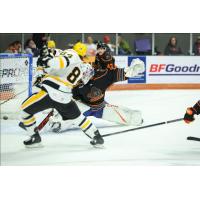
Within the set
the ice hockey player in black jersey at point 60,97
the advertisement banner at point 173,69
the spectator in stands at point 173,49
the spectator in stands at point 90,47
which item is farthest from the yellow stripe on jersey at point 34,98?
the spectator in stands at point 173,49

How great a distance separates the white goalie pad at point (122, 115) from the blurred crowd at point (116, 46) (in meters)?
0.38

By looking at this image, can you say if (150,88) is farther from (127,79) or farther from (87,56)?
(87,56)

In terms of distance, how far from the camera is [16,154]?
4.21m

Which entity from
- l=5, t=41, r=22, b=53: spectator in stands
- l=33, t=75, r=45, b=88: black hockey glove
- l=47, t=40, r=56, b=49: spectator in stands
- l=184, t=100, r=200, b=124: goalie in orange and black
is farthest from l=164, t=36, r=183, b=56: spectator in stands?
l=5, t=41, r=22, b=53: spectator in stands

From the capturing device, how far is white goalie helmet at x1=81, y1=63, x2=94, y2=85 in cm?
424

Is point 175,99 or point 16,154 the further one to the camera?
point 175,99

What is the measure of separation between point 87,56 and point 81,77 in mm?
151

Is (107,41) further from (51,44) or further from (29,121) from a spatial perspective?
(29,121)

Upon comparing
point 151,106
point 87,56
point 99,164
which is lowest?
point 99,164

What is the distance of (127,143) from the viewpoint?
14.2 feet

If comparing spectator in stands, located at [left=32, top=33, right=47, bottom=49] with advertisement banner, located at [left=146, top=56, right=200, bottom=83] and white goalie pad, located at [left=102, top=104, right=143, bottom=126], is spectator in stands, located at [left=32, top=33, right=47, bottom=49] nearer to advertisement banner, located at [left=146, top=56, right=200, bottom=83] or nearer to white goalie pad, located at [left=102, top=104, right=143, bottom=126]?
white goalie pad, located at [left=102, top=104, right=143, bottom=126]

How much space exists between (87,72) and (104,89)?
179 mm

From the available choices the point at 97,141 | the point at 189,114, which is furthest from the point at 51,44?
the point at 189,114
